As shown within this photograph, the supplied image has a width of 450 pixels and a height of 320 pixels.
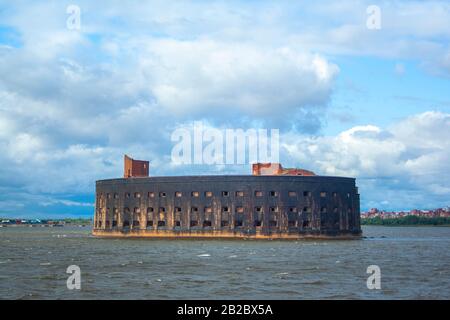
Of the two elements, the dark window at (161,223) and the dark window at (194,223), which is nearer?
the dark window at (194,223)

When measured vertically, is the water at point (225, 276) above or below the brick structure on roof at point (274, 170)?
below

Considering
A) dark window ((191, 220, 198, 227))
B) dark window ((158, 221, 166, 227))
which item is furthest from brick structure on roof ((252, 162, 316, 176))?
dark window ((158, 221, 166, 227))

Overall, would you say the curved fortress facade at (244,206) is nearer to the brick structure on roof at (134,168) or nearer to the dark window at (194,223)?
the dark window at (194,223)

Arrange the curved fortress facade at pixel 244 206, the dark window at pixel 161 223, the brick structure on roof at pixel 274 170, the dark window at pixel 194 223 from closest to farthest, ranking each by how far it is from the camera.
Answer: the curved fortress facade at pixel 244 206
the dark window at pixel 194 223
the dark window at pixel 161 223
the brick structure on roof at pixel 274 170

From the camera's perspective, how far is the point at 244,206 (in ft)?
206

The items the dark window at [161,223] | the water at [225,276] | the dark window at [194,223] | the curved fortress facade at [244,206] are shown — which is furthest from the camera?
the dark window at [161,223]

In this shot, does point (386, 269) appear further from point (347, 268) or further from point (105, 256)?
point (105, 256)

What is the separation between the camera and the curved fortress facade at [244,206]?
62.7 meters

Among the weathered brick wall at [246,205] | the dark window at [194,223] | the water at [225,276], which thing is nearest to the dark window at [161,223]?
the weathered brick wall at [246,205]

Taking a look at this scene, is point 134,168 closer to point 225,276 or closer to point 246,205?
point 246,205

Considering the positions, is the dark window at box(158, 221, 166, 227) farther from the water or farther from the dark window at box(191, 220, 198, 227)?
the water

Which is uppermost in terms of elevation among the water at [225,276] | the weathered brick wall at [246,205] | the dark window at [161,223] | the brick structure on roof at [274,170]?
the brick structure on roof at [274,170]

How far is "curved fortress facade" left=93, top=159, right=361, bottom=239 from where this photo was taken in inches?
2467
